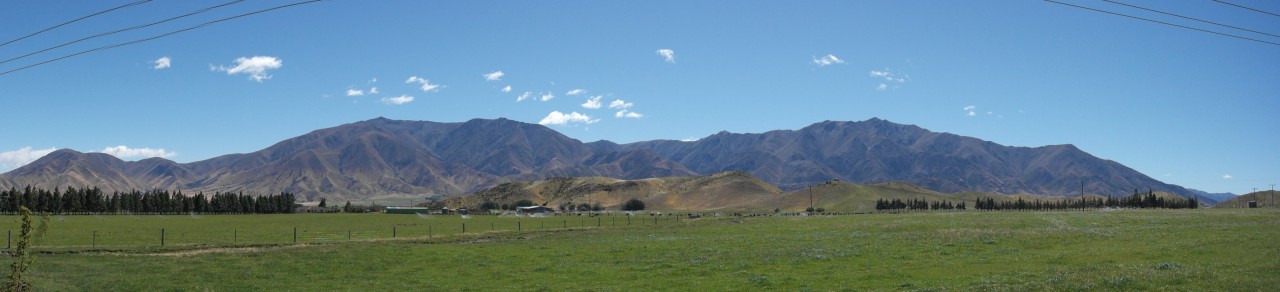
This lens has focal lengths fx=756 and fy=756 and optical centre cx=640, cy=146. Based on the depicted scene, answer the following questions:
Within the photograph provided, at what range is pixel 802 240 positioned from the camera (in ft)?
178

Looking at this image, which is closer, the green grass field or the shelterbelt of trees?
the green grass field

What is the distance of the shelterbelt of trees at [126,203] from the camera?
145638 millimetres

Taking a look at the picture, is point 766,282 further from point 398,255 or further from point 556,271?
point 398,255

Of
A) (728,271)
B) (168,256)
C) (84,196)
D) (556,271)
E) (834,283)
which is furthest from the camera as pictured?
(84,196)

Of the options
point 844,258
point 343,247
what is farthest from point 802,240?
point 343,247

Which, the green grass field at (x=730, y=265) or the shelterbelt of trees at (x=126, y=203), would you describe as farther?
the shelterbelt of trees at (x=126, y=203)

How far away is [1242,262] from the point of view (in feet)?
97.7

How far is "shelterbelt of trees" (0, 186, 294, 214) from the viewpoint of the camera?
145638 millimetres

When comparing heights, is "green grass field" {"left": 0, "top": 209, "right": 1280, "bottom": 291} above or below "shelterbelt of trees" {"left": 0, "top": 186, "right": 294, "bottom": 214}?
below

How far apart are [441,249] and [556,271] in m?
16.8

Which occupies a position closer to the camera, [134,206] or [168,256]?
[168,256]

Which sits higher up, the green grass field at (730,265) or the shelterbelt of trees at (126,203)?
the shelterbelt of trees at (126,203)

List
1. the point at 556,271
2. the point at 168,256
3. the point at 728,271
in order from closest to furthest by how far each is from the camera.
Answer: the point at 728,271 → the point at 556,271 → the point at 168,256

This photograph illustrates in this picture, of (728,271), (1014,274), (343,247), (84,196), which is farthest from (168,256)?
(84,196)
